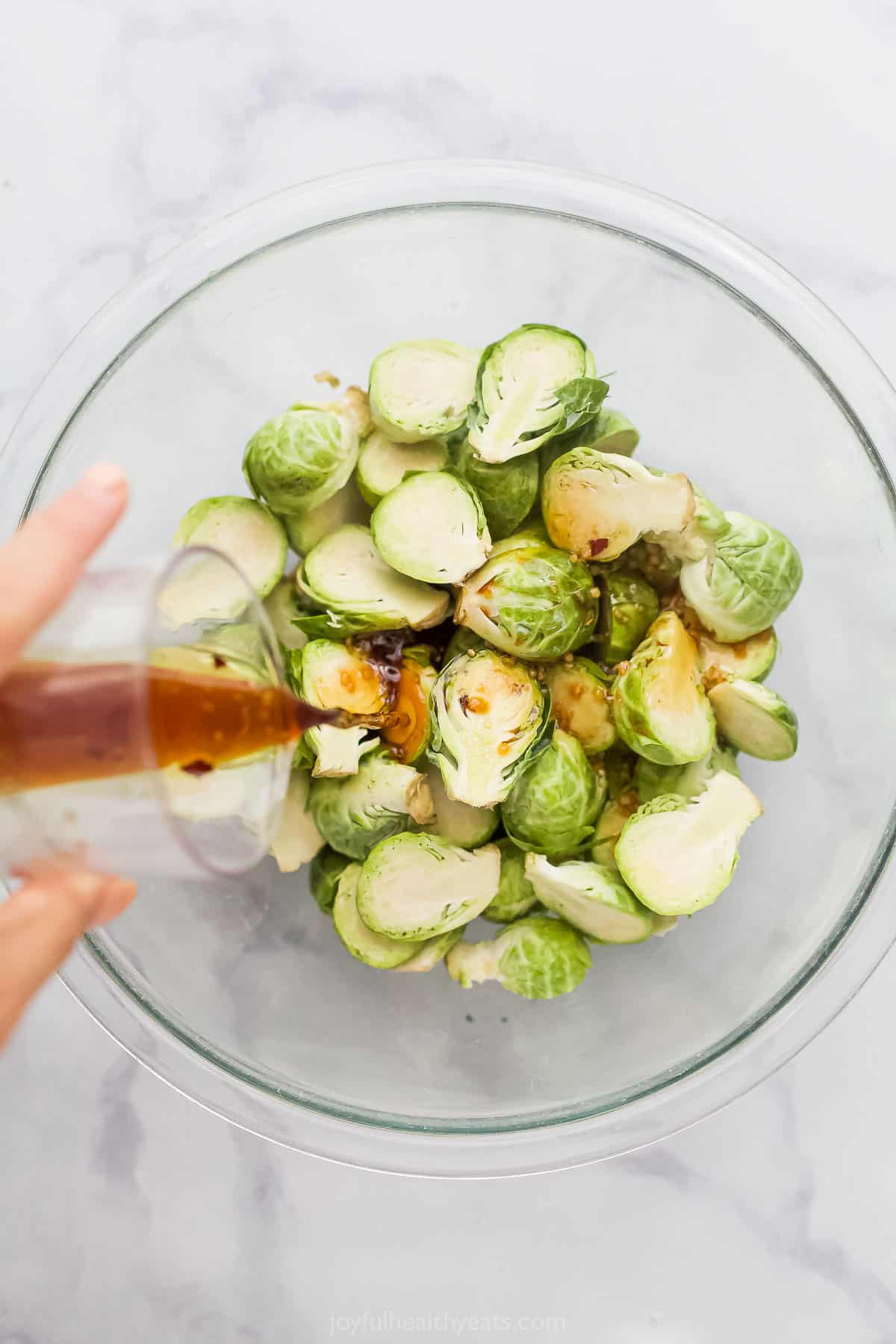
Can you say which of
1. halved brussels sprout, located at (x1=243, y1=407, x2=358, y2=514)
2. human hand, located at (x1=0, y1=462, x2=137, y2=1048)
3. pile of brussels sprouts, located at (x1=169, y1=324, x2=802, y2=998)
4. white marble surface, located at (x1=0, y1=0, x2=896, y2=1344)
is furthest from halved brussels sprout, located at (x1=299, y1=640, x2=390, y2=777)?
white marble surface, located at (x1=0, y1=0, x2=896, y2=1344)

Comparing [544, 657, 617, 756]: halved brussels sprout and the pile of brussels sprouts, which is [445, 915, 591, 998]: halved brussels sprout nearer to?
the pile of brussels sprouts

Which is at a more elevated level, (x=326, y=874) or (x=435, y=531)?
(x=435, y=531)

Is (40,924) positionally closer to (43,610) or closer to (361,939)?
(43,610)

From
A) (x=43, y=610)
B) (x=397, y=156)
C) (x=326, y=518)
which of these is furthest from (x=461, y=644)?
(x=397, y=156)

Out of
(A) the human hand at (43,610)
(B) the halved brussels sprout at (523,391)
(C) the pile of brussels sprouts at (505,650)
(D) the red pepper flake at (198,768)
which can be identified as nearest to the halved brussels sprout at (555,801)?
(C) the pile of brussels sprouts at (505,650)

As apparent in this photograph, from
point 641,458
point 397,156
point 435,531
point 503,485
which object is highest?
point 397,156

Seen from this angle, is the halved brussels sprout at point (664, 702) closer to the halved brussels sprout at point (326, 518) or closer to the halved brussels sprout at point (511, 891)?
the halved brussels sprout at point (511, 891)

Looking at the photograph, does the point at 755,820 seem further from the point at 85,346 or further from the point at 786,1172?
the point at 85,346
